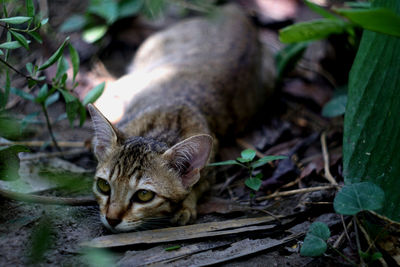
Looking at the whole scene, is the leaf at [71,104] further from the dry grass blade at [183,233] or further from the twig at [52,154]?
the dry grass blade at [183,233]

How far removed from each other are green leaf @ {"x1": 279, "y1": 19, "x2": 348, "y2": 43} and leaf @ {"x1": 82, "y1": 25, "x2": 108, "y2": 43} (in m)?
3.48

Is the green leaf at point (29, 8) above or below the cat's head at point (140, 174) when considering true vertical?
above

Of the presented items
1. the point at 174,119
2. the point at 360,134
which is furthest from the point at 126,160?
the point at 360,134

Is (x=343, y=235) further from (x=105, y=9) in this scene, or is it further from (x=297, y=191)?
(x=105, y=9)

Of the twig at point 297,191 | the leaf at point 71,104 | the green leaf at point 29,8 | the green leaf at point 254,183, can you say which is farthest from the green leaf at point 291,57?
A: the green leaf at point 29,8

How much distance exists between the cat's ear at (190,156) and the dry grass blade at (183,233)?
1.40 ft

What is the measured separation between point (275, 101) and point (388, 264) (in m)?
3.90

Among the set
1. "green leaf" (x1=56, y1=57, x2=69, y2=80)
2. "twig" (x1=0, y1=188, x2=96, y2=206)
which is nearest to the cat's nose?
"twig" (x1=0, y1=188, x2=96, y2=206)

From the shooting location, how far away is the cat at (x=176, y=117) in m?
3.30

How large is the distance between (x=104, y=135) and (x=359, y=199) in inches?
87.9

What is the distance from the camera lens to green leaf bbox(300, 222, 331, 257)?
277cm

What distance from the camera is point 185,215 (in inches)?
140

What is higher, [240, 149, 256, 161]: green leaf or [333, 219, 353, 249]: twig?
[240, 149, 256, 161]: green leaf

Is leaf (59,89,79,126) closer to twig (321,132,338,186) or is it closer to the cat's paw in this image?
the cat's paw
